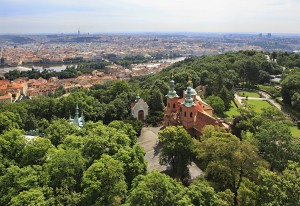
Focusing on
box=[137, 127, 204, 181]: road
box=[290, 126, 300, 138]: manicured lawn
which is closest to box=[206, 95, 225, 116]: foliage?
box=[137, 127, 204, 181]: road

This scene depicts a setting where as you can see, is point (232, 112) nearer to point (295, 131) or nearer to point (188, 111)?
point (295, 131)

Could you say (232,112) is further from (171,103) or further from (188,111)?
(188,111)

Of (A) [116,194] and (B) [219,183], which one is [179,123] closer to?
(B) [219,183]

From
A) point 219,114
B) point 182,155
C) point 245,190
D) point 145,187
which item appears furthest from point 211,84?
point 145,187

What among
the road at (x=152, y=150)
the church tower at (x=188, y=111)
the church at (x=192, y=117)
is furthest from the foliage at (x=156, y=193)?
the church tower at (x=188, y=111)

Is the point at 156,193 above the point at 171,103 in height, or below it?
below

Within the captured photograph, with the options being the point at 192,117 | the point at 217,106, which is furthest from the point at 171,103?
the point at 217,106

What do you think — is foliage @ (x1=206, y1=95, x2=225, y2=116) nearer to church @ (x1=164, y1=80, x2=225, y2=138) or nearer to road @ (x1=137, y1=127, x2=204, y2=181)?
church @ (x1=164, y1=80, x2=225, y2=138)

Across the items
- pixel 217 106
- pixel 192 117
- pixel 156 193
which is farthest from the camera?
pixel 217 106

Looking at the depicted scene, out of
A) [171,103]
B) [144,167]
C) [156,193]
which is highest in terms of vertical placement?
[171,103]

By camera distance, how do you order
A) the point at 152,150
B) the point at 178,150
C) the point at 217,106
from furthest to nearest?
the point at 217,106 → the point at 152,150 → the point at 178,150

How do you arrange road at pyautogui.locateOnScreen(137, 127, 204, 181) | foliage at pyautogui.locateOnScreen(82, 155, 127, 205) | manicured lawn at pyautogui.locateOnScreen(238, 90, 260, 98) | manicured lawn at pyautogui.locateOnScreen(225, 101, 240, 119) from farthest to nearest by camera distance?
1. manicured lawn at pyautogui.locateOnScreen(238, 90, 260, 98)
2. manicured lawn at pyautogui.locateOnScreen(225, 101, 240, 119)
3. road at pyautogui.locateOnScreen(137, 127, 204, 181)
4. foliage at pyautogui.locateOnScreen(82, 155, 127, 205)

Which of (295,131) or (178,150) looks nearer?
(178,150)

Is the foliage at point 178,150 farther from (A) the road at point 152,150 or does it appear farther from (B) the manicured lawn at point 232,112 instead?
(B) the manicured lawn at point 232,112
